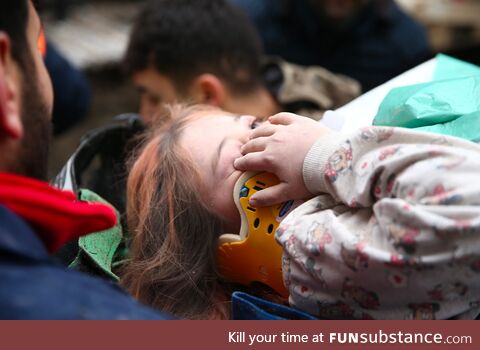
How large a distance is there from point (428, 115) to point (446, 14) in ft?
7.51

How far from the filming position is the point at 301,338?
0.94 m

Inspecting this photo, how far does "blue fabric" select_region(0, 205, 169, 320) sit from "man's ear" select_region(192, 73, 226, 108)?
1138 mm

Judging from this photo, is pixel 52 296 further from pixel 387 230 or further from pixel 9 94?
pixel 387 230

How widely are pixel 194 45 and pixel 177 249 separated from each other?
0.91 metres

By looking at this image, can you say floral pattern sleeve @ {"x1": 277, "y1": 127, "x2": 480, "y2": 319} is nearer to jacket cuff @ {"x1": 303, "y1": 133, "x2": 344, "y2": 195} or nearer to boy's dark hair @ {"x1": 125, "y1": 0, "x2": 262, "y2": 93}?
jacket cuff @ {"x1": 303, "y1": 133, "x2": 344, "y2": 195}

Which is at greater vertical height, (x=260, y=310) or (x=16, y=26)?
(x=16, y=26)

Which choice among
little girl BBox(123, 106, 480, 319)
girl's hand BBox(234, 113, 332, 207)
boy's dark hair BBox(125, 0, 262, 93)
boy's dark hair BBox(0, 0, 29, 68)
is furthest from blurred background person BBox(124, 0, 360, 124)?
boy's dark hair BBox(0, 0, 29, 68)

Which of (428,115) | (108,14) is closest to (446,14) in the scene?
(108,14)

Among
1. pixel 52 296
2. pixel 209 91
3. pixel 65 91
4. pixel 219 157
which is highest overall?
pixel 52 296

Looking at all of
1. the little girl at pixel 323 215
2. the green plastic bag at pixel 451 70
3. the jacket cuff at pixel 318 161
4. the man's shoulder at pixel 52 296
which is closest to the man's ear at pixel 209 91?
the little girl at pixel 323 215

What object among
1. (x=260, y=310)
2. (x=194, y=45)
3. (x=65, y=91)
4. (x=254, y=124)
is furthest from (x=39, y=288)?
(x=65, y=91)

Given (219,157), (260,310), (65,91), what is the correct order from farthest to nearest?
(65,91) < (219,157) < (260,310)

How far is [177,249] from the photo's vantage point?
1.27 metres

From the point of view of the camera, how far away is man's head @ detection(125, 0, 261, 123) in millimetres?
1997
